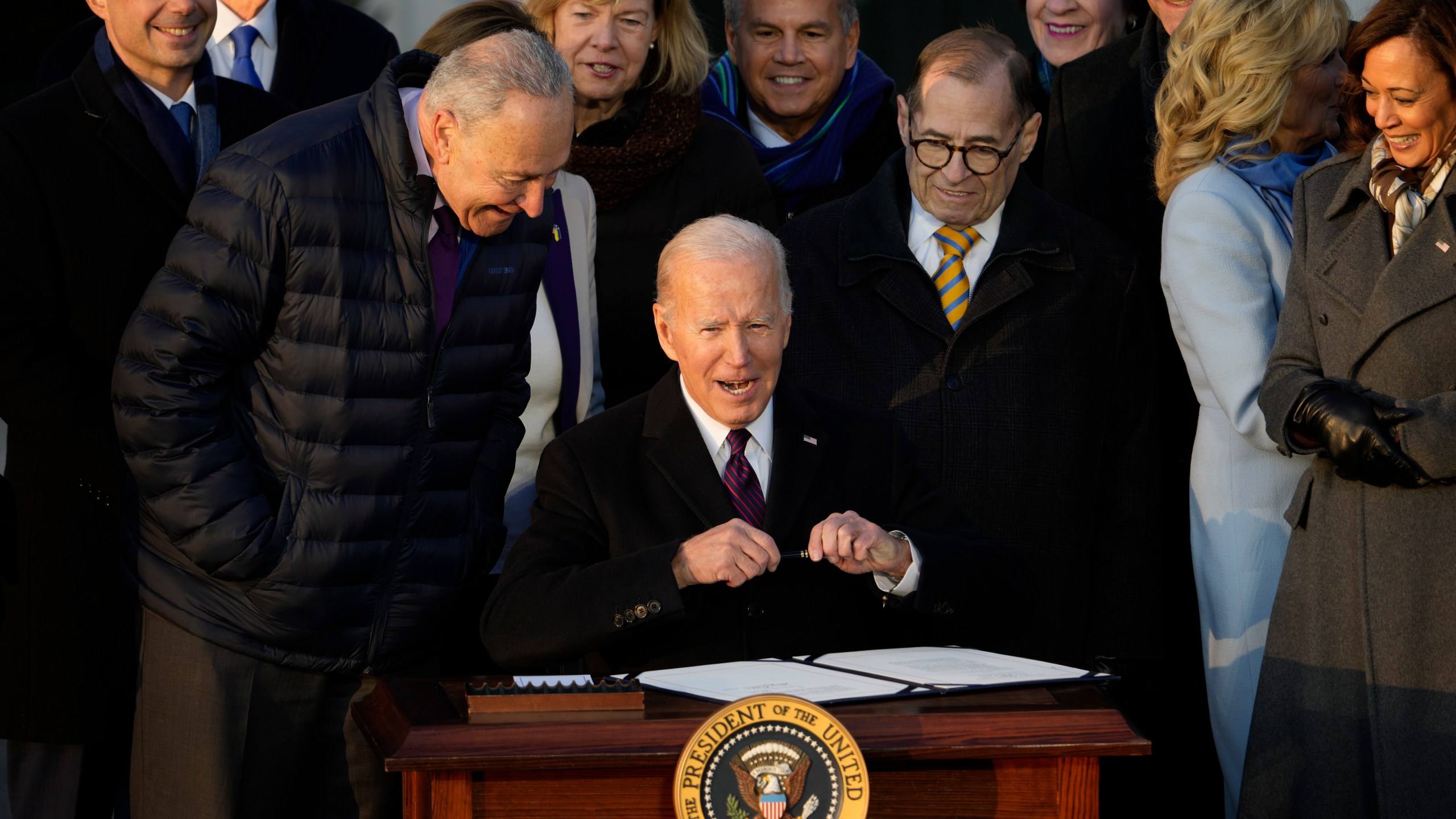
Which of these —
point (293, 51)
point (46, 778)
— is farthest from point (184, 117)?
point (46, 778)

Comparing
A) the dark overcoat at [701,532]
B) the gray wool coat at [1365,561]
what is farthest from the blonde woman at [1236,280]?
the dark overcoat at [701,532]

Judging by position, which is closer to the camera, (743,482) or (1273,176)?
(743,482)

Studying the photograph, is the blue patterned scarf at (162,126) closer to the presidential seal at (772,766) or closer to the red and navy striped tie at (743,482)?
the red and navy striped tie at (743,482)

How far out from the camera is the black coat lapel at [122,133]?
324 centimetres

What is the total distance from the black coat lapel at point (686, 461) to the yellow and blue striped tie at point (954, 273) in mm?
888

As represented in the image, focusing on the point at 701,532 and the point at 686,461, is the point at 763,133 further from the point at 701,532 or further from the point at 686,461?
the point at 701,532

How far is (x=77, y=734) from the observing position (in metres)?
3.23

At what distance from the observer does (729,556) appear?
2568 mm

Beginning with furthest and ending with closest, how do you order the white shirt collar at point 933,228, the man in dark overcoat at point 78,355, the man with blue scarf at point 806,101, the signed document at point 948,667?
the man with blue scarf at point 806,101, the white shirt collar at point 933,228, the man in dark overcoat at point 78,355, the signed document at point 948,667

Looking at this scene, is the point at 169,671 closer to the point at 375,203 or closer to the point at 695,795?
the point at 375,203

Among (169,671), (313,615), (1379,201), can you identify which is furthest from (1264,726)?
(169,671)

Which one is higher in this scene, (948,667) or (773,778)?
(948,667)

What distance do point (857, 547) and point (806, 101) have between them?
78.6 inches

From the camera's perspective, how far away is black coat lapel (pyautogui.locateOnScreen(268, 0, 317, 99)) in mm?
4090
